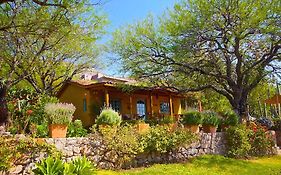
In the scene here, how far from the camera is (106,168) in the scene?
35.8ft

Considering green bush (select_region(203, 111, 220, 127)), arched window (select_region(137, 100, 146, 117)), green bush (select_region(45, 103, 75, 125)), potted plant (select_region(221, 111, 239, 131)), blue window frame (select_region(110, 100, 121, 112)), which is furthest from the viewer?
arched window (select_region(137, 100, 146, 117))

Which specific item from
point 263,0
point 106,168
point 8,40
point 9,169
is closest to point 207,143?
point 106,168

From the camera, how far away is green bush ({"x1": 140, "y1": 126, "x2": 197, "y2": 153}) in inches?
471

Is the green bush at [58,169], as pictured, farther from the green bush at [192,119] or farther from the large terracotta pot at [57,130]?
the green bush at [192,119]

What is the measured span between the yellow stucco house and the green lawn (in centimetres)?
772

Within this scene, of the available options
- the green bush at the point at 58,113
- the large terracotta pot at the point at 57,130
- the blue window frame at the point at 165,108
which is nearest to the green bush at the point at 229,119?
the blue window frame at the point at 165,108

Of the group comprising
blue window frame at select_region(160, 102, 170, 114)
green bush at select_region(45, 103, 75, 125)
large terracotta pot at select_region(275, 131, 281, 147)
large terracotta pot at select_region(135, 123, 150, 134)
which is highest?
blue window frame at select_region(160, 102, 170, 114)

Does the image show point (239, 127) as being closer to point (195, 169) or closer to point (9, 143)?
point (195, 169)

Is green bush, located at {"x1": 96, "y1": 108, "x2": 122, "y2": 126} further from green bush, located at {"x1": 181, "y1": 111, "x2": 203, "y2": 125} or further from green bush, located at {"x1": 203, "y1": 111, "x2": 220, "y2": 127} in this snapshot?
green bush, located at {"x1": 203, "y1": 111, "x2": 220, "y2": 127}

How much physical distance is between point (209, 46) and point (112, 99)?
726cm

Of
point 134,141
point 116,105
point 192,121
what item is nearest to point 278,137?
point 192,121

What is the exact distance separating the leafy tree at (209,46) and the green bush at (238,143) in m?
4.25

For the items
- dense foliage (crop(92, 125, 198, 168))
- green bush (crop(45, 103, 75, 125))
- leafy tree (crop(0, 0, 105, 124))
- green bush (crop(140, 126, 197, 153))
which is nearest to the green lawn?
dense foliage (crop(92, 125, 198, 168))

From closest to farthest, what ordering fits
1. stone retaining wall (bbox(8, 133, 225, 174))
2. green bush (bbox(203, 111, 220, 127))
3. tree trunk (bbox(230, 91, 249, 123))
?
stone retaining wall (bbox(8, 133, 225, 174)), green bush (bbox(203, 111, 220, 127)), tree trunk (bbox(230, 91, 249, 123))
